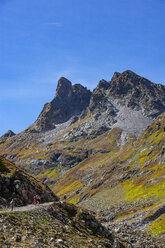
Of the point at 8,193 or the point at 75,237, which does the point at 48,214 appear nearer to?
the point at 75,237

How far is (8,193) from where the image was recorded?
4416 cm

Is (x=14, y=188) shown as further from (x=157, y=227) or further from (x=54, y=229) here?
(x=157, y=227)

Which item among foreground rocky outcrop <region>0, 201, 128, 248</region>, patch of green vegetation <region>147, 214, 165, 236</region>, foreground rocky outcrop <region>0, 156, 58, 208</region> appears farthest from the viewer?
patch of green vegetation <region>147, 214, 165, 236</region>

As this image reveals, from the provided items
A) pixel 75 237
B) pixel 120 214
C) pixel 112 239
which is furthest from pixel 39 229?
pixel 120 214

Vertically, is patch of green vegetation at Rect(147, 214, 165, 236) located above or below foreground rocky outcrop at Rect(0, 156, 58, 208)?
below

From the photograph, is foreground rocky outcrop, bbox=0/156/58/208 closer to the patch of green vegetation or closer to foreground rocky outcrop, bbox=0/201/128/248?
foreground rocky outcrop, bbox=0/201/128/248

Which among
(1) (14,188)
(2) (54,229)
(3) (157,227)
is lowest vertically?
(3) (157,227)

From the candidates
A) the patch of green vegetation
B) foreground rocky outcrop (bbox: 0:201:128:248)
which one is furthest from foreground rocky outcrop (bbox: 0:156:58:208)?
the patch of green vegetation

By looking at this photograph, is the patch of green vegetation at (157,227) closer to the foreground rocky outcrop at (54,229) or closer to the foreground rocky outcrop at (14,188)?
the foreground rocky outcrop at (14,188)

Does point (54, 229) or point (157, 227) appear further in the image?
point (157, 227)

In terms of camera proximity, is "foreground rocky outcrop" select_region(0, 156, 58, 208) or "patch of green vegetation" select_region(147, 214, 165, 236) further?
"patch of green vegetation" select_region(147, 214, 165, 236)

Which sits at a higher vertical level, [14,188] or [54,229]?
[14,188]

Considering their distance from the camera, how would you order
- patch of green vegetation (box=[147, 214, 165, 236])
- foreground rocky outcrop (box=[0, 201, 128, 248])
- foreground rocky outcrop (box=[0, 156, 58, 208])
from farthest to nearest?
patch of green vegetation (box=[147, 214, 165, 236]) < foreground rocky outcrop (box=[0, 156, 58, 208]) < foreground rocky outcrop (box=[0, 201, 128, 248])

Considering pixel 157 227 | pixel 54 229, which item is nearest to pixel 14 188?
pixel 54 229
